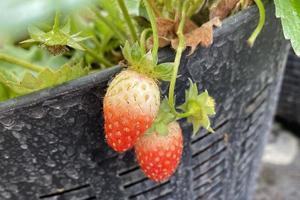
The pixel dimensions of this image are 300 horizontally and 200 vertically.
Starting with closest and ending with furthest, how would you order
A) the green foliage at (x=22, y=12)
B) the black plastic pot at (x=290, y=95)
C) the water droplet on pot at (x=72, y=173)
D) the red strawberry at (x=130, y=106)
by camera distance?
the green foliage at (x=22, y=12)
the red strawberry at (x=130, y=106)
the water droplet on pot at (x=72, y=173)
the black plastic pot at (x=290, y=95)

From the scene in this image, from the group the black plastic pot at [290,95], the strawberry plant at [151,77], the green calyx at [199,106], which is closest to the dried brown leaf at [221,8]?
the strawberry plant at [151,77]

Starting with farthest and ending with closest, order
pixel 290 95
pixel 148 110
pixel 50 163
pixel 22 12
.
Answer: pixel 290 95, pixel 50 163, pixel 148 110, pixel 22 12

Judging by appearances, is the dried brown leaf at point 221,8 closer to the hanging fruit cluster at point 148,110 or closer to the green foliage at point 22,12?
the hanging fruit cluster at point 148,110

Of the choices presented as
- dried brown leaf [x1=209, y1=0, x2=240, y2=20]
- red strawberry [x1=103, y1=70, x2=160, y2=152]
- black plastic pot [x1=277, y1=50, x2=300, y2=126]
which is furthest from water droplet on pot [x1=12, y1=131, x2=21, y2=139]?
black plastic pot [x1=277, y1=50, x2=300, y2=126]

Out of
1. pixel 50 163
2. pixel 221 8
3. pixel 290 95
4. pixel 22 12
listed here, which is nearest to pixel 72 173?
pixel 50 163

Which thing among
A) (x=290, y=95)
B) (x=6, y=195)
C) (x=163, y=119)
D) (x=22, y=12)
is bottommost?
(x=290, y=95)

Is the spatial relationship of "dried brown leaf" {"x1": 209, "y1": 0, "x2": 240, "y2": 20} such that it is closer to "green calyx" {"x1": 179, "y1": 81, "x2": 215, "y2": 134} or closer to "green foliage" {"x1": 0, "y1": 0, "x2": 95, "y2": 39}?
"green calyx" {"x1": 179, "y1": 81, "x2": 215, "y2": 134}

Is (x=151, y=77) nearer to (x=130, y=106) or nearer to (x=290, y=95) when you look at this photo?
(x=130, y=106)
